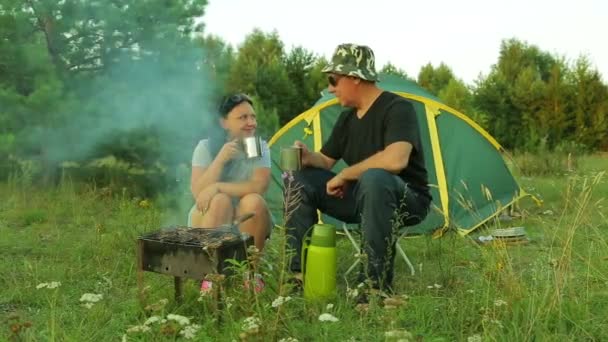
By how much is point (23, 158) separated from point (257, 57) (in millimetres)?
7354

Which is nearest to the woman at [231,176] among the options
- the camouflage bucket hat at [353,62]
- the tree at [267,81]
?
the camouflage bucket hat at [353,62]

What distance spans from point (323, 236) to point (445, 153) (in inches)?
109

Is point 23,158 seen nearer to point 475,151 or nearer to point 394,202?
point 475,151

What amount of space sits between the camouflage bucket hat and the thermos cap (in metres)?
0.71

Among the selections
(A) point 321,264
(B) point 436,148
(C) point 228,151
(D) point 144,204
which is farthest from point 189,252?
(D) point 144,204

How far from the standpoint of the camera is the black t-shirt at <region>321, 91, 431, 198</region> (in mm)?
3045

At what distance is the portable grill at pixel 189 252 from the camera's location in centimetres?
249

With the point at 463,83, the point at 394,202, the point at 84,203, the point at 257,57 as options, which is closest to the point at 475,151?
the point at 394,202

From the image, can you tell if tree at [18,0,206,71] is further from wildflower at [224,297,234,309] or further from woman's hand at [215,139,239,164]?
wildflower at [224,297,234,309]

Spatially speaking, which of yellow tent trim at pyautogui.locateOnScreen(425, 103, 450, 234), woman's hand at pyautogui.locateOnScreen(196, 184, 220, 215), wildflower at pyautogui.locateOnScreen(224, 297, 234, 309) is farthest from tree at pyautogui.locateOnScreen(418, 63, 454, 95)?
wildflower at pyautogui.locateOnScreen(224, 297, 234, 309)

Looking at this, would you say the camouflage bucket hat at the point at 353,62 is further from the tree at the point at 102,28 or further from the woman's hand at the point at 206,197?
the tree at the point at 102,28

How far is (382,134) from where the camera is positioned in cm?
318

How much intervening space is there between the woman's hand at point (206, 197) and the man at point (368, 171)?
368 mm

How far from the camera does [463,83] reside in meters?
15.4
